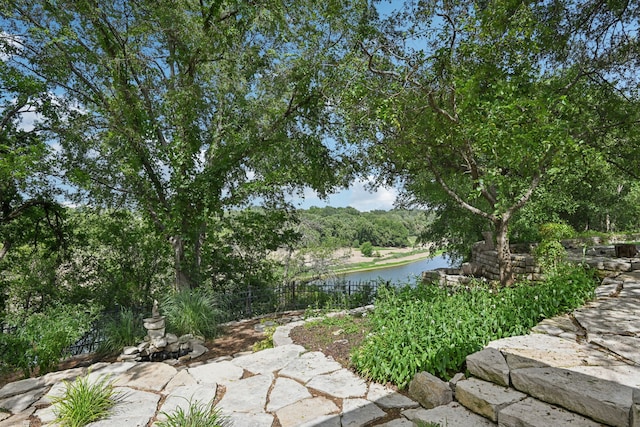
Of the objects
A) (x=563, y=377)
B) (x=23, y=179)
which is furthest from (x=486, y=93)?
(x=23, y=179)

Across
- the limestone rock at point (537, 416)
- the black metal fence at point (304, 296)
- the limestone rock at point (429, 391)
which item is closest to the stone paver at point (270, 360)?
the limestone rock at point (429, 391)

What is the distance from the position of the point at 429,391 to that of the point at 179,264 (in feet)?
18.9

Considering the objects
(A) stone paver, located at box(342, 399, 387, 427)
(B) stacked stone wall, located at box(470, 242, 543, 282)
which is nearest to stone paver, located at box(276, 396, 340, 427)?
(A) stone paver, located at box(342, 399, 387, 427)

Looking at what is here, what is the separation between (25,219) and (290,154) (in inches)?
224

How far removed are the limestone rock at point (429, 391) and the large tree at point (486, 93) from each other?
285 centimetres

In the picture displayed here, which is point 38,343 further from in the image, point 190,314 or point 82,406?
point 82,406

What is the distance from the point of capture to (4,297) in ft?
21.7

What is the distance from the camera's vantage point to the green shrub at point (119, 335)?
15.4ft

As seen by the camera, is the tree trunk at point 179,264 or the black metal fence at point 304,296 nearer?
the tree trunk at point 179,264

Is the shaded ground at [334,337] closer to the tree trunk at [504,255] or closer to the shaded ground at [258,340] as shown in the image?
the shaded ground at [258,340]

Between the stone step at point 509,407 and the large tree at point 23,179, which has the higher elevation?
the large tree at point 23,179

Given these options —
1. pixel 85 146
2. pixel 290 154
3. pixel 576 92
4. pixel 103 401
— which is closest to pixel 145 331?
pixel 103 401

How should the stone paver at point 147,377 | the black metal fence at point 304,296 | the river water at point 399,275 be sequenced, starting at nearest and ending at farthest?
1. the stone paver at point 147,377
2. the river water at point 399,275
3. the black metal fence at point 304,296

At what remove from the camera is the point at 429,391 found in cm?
231
